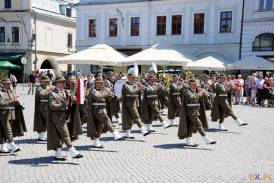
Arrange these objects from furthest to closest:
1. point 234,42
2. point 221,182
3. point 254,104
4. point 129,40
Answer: point 129,40, point 234,42, point 254,104, point 221,182

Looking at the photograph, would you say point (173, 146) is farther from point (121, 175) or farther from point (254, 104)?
point (254, 104)

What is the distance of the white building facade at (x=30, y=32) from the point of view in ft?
139

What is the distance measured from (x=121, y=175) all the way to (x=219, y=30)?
25171 mm

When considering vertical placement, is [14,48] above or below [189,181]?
above

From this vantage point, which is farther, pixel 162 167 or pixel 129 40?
pixel 129 40

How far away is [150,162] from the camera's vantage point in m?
8.45

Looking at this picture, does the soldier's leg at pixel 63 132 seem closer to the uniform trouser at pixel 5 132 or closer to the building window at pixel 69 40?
the uniform trouser at pixel 5 132

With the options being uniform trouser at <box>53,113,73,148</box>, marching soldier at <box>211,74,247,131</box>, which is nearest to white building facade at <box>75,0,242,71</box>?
marching soldier at <box>211,74,247,131</box>

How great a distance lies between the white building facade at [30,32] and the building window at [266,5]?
837 inches

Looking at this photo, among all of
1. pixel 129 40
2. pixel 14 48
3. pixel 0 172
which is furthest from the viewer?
pixel 14 48

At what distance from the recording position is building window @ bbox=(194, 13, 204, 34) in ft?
104

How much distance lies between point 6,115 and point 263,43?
23.1 m

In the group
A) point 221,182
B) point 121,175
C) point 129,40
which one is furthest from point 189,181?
point 129,40

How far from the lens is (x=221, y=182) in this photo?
7.05 m
